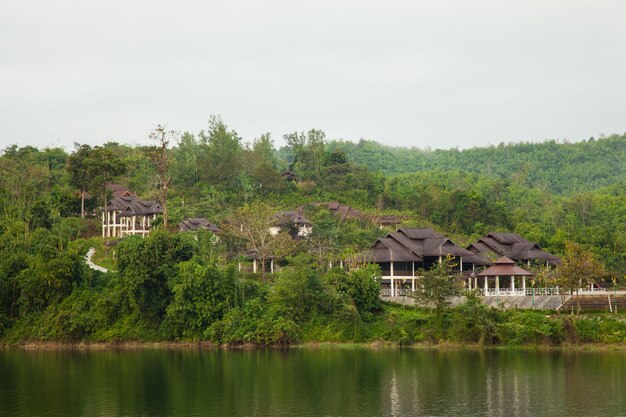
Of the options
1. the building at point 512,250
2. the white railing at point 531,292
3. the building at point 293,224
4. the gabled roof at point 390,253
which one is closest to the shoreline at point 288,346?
Answer: the white railing at point 531,292

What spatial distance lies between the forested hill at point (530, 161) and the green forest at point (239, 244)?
2568 centimetres

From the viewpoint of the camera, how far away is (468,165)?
477 feet

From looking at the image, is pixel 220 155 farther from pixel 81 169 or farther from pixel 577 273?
pixel 577 273

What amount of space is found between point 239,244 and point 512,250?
21660 mm

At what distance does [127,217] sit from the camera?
239 ft

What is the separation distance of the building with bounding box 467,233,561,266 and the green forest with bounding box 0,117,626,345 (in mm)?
4310

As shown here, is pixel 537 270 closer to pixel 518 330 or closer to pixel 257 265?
pixel 518 330

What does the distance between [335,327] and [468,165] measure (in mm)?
102227

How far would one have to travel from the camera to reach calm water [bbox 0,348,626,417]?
2772 centimetres

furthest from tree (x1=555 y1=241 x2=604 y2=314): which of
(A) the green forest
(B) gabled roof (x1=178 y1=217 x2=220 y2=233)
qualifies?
(B) gabled roof (x1=178 y1=217 x2=220 y2=233)

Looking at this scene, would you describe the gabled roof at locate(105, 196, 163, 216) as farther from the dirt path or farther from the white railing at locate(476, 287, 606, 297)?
the white railing at locate(476, 287, 606, 297)

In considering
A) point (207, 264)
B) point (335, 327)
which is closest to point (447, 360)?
point (335, 327)

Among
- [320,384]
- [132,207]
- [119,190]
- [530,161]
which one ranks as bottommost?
[320,384]

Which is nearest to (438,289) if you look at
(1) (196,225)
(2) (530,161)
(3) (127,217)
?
(1) (196,225)
